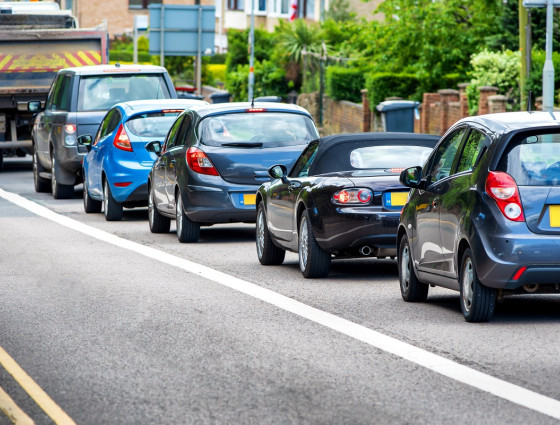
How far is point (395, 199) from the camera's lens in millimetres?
13117

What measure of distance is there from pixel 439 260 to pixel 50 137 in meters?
15.7

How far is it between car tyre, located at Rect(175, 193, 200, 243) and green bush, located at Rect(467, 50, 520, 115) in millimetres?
16317

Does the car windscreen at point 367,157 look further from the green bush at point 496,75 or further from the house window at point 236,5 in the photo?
the house window at point 236,5

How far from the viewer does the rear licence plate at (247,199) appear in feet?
56.0

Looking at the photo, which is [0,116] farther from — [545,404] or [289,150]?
[545,404]

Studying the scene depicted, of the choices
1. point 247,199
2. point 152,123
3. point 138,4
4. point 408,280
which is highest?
point 138,4

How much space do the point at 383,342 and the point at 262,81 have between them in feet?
180

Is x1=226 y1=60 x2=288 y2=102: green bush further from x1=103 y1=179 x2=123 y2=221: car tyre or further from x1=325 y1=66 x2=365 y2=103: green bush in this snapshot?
x1=103 y1=179 x2=123 y2=221: car tyre

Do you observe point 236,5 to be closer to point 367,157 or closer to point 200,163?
point 200,163

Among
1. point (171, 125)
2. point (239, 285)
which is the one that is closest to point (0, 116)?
point (171, 125)

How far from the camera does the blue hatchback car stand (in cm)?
2048

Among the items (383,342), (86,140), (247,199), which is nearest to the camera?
(383,342)

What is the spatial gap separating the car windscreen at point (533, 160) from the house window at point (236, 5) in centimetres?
8887

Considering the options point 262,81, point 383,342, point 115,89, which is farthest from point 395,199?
point 262,81
